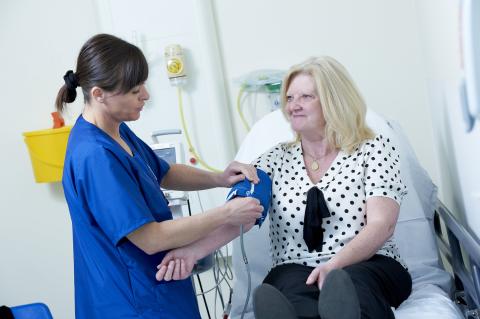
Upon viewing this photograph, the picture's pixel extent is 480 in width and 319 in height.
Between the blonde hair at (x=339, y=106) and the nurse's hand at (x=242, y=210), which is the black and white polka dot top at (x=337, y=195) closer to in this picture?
the blonde hair at (x=339, y=106)

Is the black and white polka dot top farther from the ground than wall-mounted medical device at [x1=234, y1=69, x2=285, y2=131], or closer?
closer

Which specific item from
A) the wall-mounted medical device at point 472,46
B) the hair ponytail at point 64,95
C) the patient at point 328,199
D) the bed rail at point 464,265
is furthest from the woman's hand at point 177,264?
the wall-mounted medical device at point 472,46

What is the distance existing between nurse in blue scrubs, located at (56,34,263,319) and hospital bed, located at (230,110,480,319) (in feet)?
1.79

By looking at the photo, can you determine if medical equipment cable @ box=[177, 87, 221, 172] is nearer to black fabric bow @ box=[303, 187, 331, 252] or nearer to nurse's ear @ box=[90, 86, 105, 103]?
black fabric bow @ box=[303, 187, 331, 252]

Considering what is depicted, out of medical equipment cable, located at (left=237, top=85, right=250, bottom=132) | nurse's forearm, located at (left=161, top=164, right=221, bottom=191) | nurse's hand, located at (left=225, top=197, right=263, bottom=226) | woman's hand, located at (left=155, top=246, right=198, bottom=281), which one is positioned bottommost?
woman's hand, located at (left=155, top=246, right=198, bottom=281)

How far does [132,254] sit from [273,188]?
622mm

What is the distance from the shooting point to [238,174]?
6.50 ft

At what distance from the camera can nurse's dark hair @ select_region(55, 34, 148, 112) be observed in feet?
5.36

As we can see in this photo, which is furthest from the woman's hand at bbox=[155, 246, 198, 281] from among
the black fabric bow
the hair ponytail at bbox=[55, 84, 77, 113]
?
the hair ponytail at bbox=[55, 84, 77, 113]

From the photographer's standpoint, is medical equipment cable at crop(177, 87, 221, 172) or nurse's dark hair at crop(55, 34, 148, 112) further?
medical equipment cable at crop(177, 87, 221, 172)

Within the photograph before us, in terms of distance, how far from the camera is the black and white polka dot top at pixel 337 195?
1.97m

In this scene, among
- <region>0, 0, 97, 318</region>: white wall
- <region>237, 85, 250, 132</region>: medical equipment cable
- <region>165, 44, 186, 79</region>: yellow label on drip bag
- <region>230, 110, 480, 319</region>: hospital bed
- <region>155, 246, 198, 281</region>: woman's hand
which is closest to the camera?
<region>155, 246, 198, 281</region>: woman's hand

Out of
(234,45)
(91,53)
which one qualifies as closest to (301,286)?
(91,53)

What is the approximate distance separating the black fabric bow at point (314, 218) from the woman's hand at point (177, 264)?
0.41 meters
